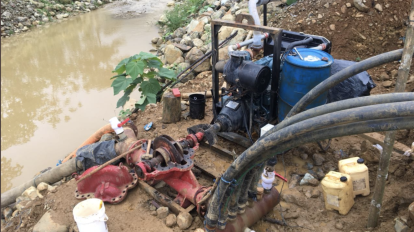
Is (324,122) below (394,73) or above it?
above

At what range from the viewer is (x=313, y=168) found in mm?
3625

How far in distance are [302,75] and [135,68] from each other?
8.08ft

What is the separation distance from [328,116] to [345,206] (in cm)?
168

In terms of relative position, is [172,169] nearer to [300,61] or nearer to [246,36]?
[300,61]

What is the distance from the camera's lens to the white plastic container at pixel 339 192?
2.85 metres

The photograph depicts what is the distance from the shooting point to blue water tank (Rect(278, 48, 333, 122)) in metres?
3.38

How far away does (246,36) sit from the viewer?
6621mm

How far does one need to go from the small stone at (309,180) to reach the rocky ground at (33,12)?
11.2 m

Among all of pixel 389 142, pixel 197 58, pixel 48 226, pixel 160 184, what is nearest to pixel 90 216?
pixel 48 226

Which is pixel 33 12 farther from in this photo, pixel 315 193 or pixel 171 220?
pixel 315 193

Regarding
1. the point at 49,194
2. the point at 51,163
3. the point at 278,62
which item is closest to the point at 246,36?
the point at 278,62

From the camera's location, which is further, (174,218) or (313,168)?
(313,168)

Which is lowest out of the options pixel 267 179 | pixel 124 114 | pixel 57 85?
pixel 57 85

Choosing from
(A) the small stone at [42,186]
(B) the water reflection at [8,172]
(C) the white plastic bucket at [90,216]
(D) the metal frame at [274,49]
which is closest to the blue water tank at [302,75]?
(D) the metal frame at [274,49]
